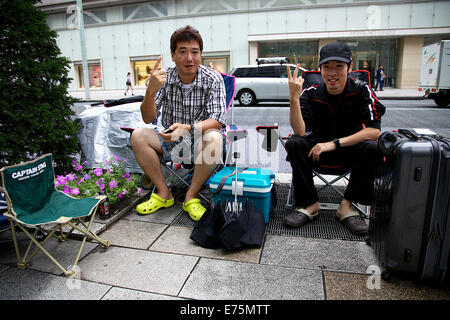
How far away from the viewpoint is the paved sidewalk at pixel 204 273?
1868mm

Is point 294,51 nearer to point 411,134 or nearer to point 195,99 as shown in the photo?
point 195,99

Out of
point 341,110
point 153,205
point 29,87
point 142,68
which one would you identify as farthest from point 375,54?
point 29,87

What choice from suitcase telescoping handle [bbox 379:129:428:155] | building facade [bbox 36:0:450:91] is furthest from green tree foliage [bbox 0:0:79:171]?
building facade [bbox 36:0:450:91]

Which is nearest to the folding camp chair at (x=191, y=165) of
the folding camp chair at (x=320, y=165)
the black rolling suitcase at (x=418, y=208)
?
the folding camp chair at (x=320, y=165)

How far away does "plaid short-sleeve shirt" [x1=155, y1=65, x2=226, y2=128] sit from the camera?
121 inches

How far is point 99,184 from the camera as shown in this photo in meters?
3.06

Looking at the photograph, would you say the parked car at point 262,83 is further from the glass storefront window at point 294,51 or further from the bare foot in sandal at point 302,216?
the bare foot in sandal at point 302,216

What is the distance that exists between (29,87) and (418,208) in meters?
3.31

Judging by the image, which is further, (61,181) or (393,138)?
(61,181)

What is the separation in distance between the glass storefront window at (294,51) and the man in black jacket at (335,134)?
19.4 meters

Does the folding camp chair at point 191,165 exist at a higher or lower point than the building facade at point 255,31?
A: lower

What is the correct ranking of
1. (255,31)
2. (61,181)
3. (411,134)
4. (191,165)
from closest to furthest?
1. (411,134)
2. (61,181)
3. (191,165)
4. (255,31)

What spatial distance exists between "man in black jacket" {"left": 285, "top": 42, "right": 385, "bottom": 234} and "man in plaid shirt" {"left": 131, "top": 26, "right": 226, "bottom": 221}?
0.75 metres
